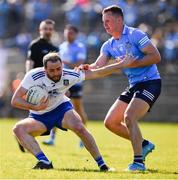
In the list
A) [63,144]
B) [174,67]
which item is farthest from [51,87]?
[174,67]

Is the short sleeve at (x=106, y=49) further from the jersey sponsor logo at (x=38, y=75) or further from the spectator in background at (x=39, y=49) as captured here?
the spectator in background at (x=39, y=49)

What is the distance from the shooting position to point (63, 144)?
610 inches

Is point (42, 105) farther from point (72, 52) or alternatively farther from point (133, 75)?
point (72, 52)

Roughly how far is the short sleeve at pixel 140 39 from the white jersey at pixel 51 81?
91cm

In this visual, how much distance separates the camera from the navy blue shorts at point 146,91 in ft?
32.9

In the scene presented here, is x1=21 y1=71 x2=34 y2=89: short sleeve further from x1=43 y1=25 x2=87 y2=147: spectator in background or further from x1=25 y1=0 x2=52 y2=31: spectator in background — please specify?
x1=25 y1=0 x2=52 y2=31: spectator in background

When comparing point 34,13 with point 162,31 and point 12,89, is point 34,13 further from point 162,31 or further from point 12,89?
point 162,31

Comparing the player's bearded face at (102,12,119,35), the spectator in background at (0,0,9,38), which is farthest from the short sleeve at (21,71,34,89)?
the spectator in background at (0,0,9,38)

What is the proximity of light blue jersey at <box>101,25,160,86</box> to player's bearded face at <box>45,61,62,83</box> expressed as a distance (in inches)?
41.8

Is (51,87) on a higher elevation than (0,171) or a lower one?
higher

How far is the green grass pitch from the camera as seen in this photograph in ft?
29.7

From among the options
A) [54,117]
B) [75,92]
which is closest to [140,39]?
[54,117]

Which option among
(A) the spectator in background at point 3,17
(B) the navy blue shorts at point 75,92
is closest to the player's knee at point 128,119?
(B) the navy blue shorts at point 75,92

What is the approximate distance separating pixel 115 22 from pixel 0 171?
8.98 ft
